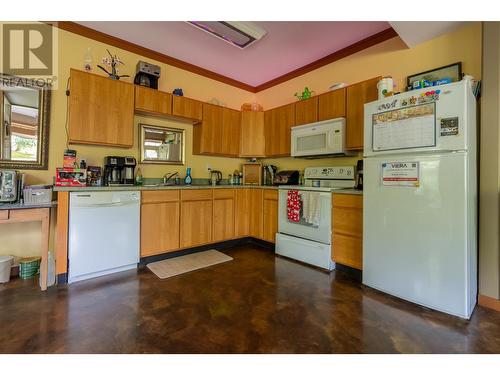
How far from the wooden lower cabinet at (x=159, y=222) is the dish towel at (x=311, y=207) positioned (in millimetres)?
1566

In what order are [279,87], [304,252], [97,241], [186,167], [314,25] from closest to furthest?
1. [97,241]
2. [314,25]
3. [304,252]
4. [186,167]
5. [279,87]

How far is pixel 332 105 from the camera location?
9.59 ft

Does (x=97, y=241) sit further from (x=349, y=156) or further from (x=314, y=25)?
(x=314, y=25)

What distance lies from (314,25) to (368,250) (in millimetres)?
2445

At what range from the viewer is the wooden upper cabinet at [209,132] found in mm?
3406

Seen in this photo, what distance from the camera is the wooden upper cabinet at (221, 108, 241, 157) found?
3.62 m

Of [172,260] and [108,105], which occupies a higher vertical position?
[108,105]

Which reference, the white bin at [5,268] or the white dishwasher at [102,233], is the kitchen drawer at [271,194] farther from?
the white bin at [5,268]

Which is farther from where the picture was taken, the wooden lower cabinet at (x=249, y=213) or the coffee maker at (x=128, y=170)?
the wooden lower cabinet at (x=249, y=213)

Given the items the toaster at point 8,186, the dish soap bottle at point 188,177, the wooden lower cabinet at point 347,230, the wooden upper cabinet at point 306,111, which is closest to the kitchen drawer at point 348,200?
the wooden lower cabinet at point 347,230

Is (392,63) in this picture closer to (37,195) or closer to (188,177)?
(188,177)

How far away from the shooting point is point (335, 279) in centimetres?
236

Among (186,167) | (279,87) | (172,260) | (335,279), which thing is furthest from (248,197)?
(279,87)

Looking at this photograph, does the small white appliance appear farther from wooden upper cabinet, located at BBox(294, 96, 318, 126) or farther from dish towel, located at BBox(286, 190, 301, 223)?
wooden upper cabinet, located at BBox(294, 96, 318, 126)
